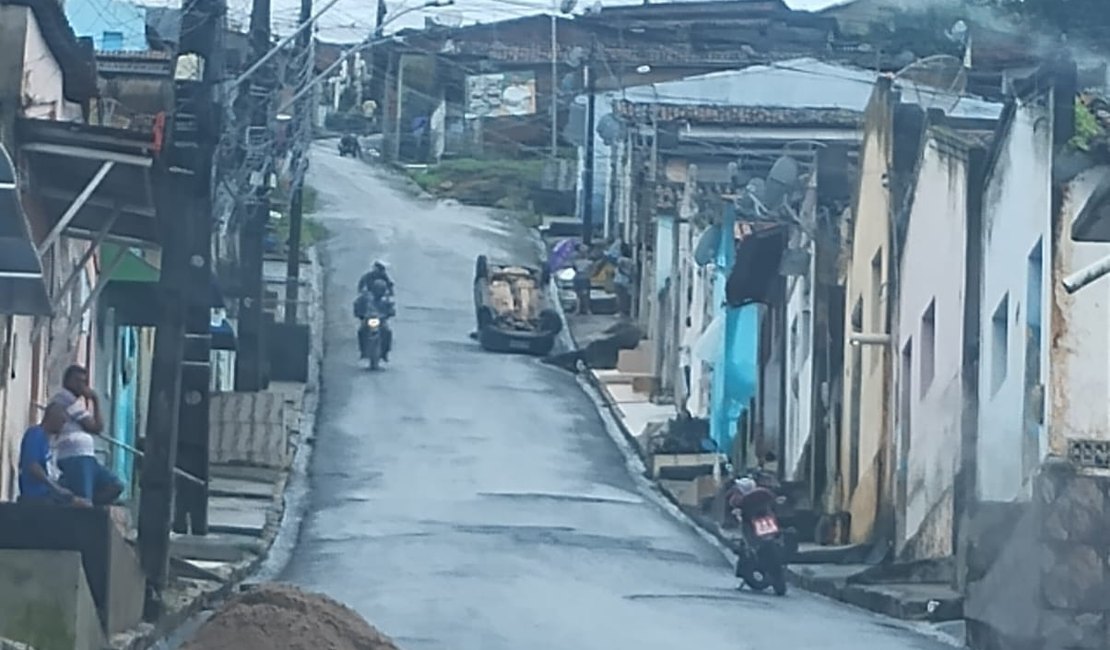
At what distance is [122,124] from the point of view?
91.5 ft

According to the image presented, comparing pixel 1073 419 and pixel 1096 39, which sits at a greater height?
pixel 1096 39

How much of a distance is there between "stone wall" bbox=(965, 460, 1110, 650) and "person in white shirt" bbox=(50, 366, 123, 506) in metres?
7.04

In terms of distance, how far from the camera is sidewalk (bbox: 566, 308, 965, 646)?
74.0 feet

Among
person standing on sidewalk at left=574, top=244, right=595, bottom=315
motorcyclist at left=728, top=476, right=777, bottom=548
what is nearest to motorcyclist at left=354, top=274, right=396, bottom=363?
person standing on sidewalk at left=574, top=244, right=595, bottom=315

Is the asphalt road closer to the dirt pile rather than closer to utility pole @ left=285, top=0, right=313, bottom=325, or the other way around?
utility pole @ left=285, top=0, right=313, bottom=325

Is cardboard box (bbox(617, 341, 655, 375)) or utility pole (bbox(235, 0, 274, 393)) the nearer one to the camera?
utility pole (bbox(235, 0, 274, 393))

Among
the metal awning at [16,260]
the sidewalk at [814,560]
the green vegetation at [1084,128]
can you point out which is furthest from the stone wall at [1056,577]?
the metal awning at [16,260]

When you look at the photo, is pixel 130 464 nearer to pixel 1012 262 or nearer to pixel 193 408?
pixel 193 408

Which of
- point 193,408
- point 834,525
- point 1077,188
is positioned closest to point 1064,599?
point 1077,188

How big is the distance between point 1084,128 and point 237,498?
15.5 m

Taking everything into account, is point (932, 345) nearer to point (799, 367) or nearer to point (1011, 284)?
point (1011, 284)

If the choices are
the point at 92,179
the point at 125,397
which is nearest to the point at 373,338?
the point at 125,397

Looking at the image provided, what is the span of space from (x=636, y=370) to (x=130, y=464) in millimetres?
21662

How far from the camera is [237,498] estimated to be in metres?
32.9
